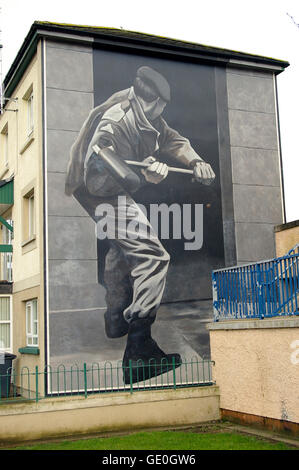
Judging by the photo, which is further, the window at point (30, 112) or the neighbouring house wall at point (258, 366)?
the window at point (30, 112)

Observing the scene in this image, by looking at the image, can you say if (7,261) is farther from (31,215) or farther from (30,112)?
(30,112)

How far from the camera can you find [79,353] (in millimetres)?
13359

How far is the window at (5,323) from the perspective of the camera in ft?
53.5

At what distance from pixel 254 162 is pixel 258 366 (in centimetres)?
735

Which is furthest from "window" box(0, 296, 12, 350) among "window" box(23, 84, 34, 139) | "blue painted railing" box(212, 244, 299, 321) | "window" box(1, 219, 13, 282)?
"blue painted railing" box(212, 244, 299, 321)

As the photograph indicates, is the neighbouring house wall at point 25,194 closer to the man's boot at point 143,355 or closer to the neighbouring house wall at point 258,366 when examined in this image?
the man's boot at point 143,355

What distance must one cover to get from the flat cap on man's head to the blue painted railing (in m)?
5.72

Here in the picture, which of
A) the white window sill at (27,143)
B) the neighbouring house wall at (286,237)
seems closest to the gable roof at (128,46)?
the white window sill at (27,143)

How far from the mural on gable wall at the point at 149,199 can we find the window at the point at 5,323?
3772mm

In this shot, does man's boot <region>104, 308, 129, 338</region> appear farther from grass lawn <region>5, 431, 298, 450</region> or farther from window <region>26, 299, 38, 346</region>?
grass lawn <region>5, 431, 298, 450</region>

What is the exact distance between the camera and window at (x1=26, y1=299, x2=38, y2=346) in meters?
14.9

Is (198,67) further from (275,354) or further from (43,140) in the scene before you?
(275,354)

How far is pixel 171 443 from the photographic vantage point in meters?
10.1
